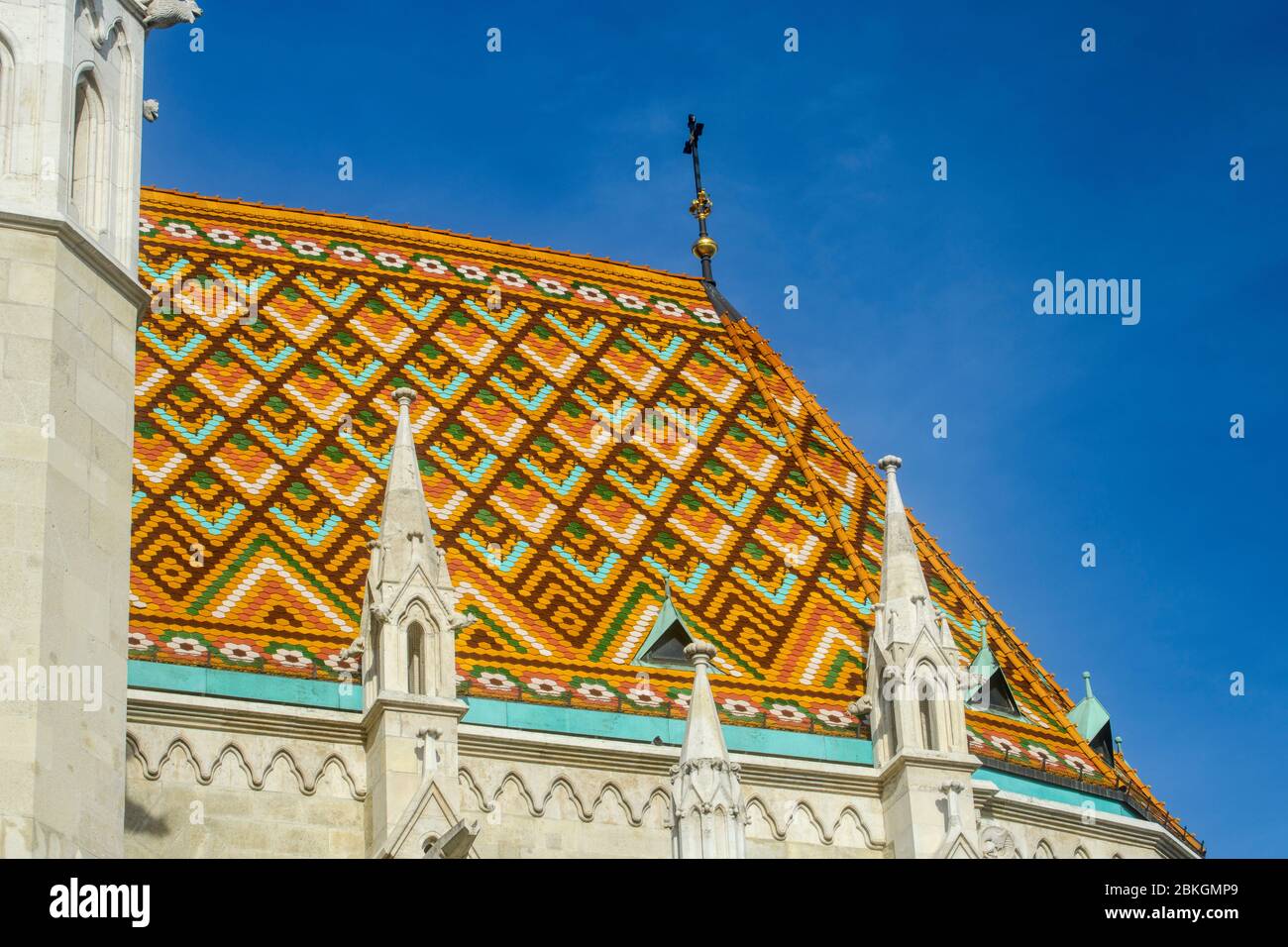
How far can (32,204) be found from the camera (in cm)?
1018

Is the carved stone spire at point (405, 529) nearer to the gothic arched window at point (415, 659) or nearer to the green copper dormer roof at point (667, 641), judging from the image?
the gothic arched window at point (415, 659)

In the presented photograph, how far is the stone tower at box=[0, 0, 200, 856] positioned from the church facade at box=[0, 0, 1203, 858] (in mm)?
27

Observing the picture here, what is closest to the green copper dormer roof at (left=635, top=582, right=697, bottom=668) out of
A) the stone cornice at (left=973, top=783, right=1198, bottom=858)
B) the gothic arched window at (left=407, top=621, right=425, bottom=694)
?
the gothic arched window at (left=407, top=621, right=425, bottom=694)

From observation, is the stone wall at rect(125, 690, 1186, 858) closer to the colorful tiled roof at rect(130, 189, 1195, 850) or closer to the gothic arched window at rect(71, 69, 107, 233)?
the colorful tiled roof at rect(130, 189, 1195, 850)

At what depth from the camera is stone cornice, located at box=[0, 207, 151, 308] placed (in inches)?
397

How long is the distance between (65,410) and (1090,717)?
9522mm

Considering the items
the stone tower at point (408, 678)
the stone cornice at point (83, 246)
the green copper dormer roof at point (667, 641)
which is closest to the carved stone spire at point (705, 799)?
the stone tower at point (408, 678)

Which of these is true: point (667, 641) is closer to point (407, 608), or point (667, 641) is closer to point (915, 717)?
point (915, 717)

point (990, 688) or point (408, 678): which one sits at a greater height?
point (990, 688)

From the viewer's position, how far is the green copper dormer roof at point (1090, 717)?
17.5 meters

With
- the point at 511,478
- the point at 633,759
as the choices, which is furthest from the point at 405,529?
the point at 511,478

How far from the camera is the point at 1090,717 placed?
17.6 meters
